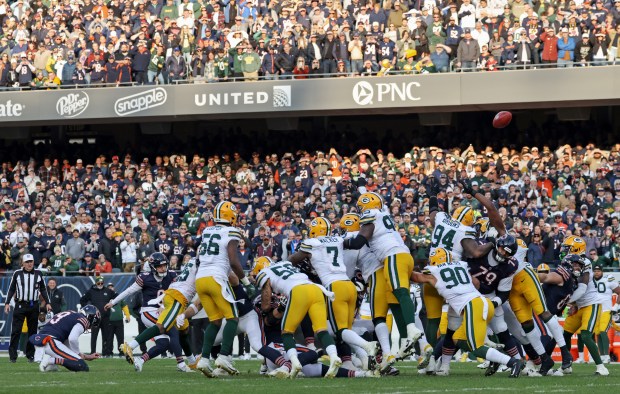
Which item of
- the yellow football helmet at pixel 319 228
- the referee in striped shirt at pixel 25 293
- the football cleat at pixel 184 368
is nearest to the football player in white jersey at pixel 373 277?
the yellow football helmet at pixel 319 228

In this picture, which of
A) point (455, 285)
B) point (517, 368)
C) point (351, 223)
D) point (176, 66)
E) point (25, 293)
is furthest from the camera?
point (176, 66)

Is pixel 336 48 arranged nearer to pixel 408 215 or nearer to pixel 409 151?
pixel 409 151

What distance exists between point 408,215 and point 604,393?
12.5m

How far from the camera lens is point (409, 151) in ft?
96.2

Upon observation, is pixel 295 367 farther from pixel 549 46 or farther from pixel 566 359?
pixel 549 46

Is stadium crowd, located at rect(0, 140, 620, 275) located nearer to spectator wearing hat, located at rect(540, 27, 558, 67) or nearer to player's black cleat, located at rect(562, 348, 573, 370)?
spectator wearing hat, located at rect(540, 27, 558, 67)

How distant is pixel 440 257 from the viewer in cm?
1363

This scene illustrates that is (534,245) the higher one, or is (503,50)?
(503,50)

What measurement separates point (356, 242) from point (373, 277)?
84cm

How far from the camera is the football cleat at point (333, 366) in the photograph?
42.1 ft

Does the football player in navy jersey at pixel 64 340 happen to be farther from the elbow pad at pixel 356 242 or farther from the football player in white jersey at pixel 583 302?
the football player in white jersey at pixel 583 302

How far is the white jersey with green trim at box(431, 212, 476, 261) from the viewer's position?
46.4 feet

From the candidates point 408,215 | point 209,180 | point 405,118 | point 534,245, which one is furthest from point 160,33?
point 534,245

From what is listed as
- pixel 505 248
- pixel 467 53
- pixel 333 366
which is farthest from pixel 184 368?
pixel 467 53
